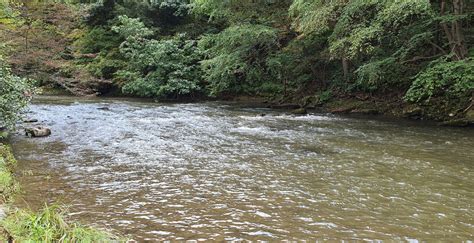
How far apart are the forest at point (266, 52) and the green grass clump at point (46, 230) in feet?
24.5

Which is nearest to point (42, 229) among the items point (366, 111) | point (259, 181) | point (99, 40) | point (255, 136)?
point (259, 181)

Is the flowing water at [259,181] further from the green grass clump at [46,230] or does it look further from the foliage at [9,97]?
the foliage at [9,97]

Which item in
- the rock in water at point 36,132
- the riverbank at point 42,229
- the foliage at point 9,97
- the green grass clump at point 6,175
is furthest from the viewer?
the rock in water at point 36,132

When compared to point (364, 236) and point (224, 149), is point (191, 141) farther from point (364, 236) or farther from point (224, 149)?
point (364, 236)

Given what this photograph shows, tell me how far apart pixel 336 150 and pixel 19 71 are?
11803mm

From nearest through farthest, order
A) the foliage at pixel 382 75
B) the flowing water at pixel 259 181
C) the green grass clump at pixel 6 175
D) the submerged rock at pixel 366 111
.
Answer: the flowing water at pixel 259 181, the green grass clump at pixel 6 175, the foliage at pixel 382 75, the submerged rock at pixel 366 111

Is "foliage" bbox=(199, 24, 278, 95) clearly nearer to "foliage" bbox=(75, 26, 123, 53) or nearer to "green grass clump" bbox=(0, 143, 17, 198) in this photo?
"foliage" bbox=(75, 26, 123, 53)

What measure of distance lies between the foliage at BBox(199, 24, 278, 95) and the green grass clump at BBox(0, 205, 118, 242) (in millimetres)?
16659

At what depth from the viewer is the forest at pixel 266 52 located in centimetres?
1423

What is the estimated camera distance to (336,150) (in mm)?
10336

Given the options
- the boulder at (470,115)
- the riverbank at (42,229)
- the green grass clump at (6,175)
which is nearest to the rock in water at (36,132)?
the green grass clump at (6,175)

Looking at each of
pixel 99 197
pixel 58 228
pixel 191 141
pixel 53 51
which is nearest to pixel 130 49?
pixel 53 51

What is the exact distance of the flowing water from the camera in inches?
212

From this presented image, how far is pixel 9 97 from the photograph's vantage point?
10.9m
